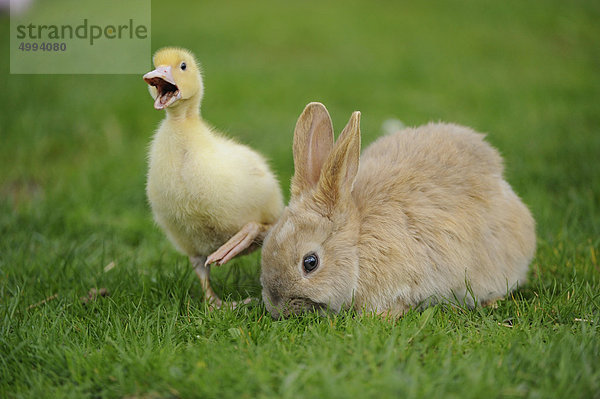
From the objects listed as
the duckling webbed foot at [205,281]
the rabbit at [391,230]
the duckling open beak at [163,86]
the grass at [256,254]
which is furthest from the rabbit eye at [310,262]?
the duckling open beak at [163,86]

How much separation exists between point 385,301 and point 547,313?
0.90 meters

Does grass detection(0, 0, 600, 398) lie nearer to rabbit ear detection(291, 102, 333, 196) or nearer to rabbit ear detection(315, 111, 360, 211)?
rabbit ear detection(315, 111, 360, 211)

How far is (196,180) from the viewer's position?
313 centimetres

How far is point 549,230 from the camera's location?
4.50 meters

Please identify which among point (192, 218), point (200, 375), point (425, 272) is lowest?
point (200, 375)

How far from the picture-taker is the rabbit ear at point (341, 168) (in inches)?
121

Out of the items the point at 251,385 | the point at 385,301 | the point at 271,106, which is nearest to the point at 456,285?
the point at 385,301

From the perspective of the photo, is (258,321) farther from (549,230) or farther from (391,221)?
(549,230)

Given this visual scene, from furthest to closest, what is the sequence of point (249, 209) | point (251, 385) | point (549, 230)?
1. point (549, 230)
2. point (249, 209)
3. point (251, 385)

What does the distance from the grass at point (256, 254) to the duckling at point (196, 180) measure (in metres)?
0.40

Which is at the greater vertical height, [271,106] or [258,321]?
[271,106]

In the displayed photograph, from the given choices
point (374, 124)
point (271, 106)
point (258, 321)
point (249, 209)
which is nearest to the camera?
point (258, 321)

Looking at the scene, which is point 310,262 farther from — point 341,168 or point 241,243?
point 341,168

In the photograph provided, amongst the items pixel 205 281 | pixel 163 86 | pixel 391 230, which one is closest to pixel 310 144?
pixel 391 230
